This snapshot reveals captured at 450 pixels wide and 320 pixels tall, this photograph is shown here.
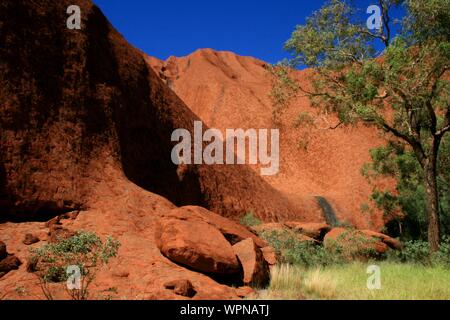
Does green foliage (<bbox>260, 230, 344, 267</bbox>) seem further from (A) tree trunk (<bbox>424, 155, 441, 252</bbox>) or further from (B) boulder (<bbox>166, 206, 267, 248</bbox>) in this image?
(A) tree trunk (<bbox>424, 155, 441, 252</bbox>)

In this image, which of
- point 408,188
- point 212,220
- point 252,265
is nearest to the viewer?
point 252,265

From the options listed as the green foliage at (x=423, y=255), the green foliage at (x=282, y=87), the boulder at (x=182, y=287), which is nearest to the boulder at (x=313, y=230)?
the green foliage at (x=423, y=255)

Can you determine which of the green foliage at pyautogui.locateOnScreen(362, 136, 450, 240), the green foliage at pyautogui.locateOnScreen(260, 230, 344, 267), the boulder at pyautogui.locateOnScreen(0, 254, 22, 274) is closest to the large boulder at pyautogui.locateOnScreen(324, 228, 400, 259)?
the green foliage at pyautogui.locateOnScreen(260, 230, 344, 267)

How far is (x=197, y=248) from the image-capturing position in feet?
26.5

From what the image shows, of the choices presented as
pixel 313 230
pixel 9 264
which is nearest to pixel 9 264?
pixel 9 264

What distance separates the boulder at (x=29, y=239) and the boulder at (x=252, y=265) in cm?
399

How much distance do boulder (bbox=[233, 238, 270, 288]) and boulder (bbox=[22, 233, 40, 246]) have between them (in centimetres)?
399

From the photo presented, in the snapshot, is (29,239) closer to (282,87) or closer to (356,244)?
(356,244)

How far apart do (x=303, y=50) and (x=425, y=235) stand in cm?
1449

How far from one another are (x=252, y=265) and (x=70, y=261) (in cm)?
333

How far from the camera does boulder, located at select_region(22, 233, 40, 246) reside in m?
8.43

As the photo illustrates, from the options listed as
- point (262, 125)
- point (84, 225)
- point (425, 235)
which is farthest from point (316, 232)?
point (262, 125)

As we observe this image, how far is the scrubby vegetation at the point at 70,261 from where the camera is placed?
696cm

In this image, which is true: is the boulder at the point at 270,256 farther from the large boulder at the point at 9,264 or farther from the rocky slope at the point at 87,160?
the large boulder at the point at 9,264
